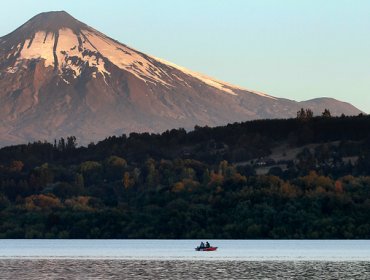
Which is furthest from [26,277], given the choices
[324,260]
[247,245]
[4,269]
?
[247,245]

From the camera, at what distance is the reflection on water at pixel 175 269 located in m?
103

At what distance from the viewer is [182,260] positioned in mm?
135750

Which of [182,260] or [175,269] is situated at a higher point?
[182,260]

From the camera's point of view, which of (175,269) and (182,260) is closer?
(175,269)

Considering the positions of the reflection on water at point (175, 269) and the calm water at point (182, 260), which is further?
the calm water at point (182, 260)

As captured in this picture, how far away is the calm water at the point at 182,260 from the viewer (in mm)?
106312

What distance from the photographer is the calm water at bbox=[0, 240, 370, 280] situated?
106 meters

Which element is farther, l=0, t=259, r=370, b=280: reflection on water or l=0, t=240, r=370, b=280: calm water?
l=0, t=240, r=370, b=280: calm water

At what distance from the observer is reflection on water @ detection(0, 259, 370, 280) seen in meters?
103

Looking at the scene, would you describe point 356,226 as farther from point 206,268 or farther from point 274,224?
point 206,268

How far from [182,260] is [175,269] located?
20.7 m

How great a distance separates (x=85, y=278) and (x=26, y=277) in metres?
4.93

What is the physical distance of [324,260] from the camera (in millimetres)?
135250

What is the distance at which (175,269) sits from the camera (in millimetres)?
115125
